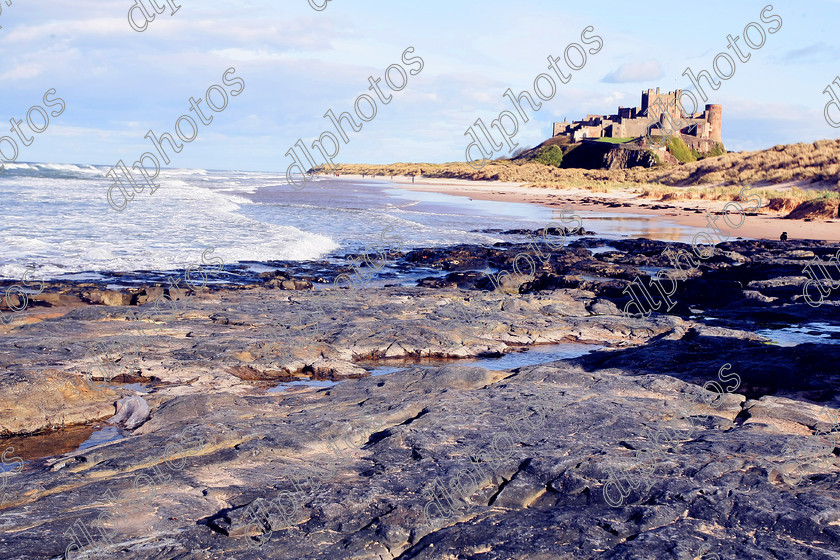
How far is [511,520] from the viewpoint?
4277 mm

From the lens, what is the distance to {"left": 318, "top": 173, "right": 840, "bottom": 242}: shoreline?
27875 millimetres

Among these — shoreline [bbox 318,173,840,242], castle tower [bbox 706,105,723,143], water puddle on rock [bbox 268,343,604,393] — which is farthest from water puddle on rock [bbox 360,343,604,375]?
castle tower [bbox 706,105,723,143]

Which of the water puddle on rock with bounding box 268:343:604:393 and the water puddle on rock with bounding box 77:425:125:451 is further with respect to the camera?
the water puddle on rock with bounding box 268:343:604:393

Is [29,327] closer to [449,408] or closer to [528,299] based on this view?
[449,408]

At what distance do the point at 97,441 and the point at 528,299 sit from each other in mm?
8195

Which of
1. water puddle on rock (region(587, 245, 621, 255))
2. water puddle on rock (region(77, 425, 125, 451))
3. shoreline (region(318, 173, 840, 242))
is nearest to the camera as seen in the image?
water puddle on rock (region(77, 425, 125, 451))

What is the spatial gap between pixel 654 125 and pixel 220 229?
3335 inches

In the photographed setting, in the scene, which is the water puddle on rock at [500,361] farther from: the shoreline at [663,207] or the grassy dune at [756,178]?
the grassy dune at [756,178]

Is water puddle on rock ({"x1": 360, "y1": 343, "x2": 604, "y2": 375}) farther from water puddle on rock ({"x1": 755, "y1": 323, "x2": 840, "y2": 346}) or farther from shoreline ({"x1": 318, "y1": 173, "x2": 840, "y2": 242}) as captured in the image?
shoreline ({"x1": 318, "y1": 173, "x2": 840, "y2": 242})

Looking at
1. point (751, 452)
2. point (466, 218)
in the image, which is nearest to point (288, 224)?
point (466, 218)

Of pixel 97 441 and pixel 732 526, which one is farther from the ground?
pixel 732 526

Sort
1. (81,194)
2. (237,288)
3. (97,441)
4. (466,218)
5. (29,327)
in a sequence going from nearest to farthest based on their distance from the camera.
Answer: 1. (97,441)
2. (29,327)
3. (237,288)
4. (466,218)
5. (81,194)

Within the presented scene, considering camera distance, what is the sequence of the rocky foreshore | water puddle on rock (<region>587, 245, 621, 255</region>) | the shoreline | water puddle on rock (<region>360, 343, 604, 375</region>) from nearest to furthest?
the rocky foreshore → water puddle on rock (<region>360, 343, 604, 375</region>) → water puddle on rock (<region>587, 245, 621, 255</region>) → the shoreline

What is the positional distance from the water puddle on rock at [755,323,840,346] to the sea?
13.3 m
